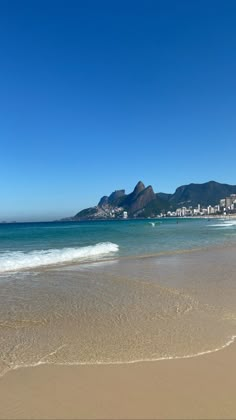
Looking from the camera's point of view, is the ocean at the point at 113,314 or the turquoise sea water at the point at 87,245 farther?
the turquoise sea water at the point at 87,245

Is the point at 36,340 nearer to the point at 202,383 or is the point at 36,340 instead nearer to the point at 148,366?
the point at 148,366

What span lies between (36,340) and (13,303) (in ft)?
10.1

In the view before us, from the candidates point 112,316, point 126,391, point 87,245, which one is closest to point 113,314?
point 112,316

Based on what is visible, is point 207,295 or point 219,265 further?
point 219,265

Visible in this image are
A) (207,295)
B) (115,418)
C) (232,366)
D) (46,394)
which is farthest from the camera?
(207,295)

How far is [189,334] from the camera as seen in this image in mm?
6070

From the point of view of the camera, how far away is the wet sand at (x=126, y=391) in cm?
357

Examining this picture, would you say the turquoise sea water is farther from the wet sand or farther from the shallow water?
the wet sand

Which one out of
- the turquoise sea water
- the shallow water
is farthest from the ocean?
the turquoise sea water

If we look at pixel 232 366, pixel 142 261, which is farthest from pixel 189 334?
pixel 142 261

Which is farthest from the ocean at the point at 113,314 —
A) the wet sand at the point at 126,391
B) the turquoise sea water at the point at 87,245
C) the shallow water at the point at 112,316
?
the turquoise sea water at the point at 87,245

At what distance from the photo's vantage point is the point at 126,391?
4.00 metres

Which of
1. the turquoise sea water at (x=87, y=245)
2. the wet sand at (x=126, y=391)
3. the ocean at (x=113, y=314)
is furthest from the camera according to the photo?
the turquoise sea water at (x=87, y=245)

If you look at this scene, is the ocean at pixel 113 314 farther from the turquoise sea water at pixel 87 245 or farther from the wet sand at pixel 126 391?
the turquoise sea water at pixel 87 245
